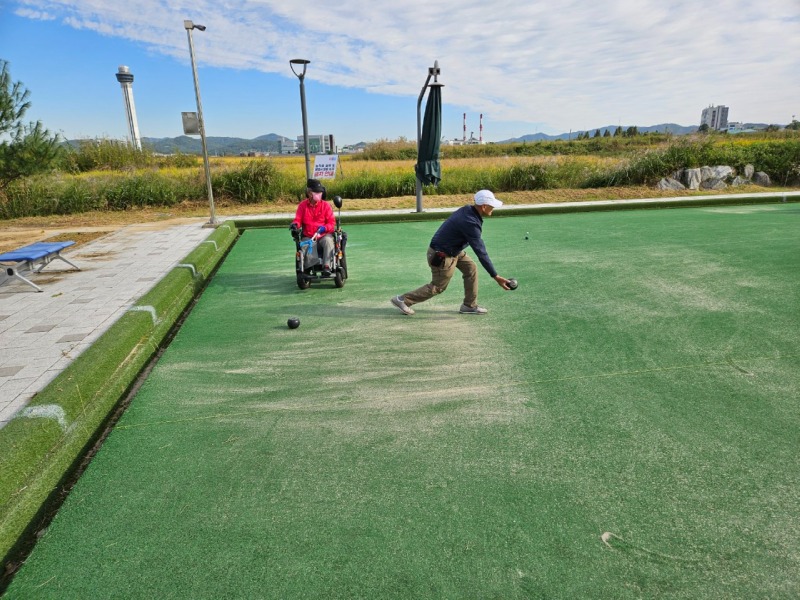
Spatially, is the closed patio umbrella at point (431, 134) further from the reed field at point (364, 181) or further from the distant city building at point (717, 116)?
the distant city building at point (717, 116)

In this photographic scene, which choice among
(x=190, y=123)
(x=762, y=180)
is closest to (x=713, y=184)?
(x=762, y=180)

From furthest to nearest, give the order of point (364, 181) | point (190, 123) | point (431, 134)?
1. point (364, 181)
2. point (431, 134)
3. point (190, 123)

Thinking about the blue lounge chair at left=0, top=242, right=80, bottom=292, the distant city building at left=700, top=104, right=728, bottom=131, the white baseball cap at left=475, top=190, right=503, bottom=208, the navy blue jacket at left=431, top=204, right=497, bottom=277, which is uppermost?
the distant city building at left=700, top=104, right=728, bottom=131

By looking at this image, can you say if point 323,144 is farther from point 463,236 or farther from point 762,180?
point 762,180

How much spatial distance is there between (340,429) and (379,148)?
35.9 meters

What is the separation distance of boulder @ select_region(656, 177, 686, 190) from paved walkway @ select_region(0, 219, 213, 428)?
48.9ft

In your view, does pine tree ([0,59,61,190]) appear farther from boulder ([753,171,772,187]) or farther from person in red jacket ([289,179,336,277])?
boulder ([753,171,772,187])

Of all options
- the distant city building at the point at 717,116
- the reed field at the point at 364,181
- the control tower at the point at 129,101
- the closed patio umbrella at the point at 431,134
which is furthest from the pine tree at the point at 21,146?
the distant city building at the point at 717,116

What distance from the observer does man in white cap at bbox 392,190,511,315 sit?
4.67 m

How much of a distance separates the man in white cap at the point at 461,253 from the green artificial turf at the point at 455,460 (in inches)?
8.9

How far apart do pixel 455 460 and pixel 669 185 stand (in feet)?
57.0

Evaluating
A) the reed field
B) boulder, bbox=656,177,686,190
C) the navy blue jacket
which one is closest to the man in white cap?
the navy blue jacket

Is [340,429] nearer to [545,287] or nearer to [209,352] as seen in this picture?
[209,352]

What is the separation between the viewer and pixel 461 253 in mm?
5105
